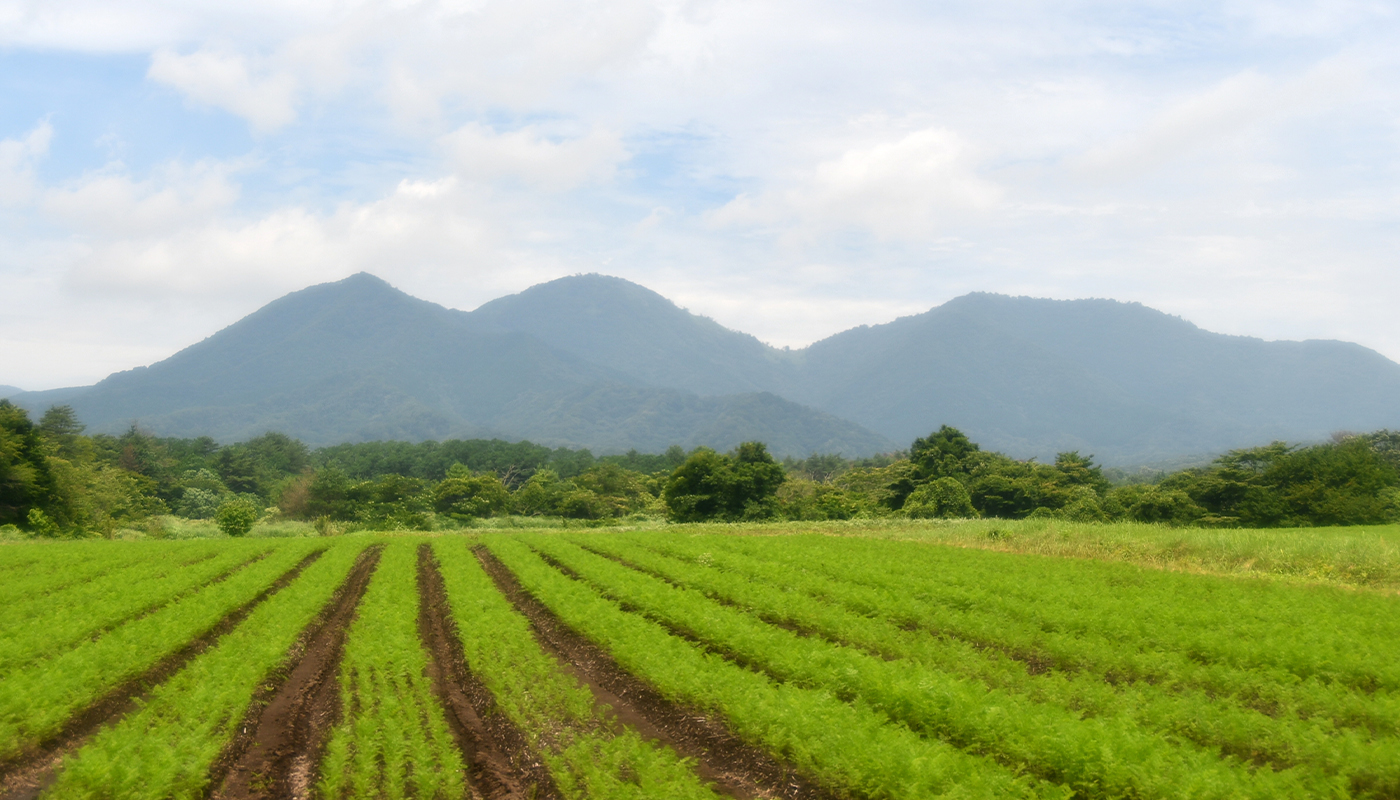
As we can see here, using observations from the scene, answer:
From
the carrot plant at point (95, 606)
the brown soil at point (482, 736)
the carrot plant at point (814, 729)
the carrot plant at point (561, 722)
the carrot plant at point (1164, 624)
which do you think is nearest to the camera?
the carrot plant at point (814, 729)

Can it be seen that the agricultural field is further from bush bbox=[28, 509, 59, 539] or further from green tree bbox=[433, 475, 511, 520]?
green tree bbox=[433, 475, 511, 520]

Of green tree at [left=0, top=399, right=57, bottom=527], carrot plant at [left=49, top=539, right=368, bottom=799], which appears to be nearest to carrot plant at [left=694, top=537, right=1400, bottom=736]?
carrot plant at [left=49, top=539, right=368, bottom=799]

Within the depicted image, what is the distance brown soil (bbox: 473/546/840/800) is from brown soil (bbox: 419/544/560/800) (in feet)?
5.16

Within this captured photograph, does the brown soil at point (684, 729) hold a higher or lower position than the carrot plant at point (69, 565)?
lower

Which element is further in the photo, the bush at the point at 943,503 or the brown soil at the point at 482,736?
the bush at the point at 943,503

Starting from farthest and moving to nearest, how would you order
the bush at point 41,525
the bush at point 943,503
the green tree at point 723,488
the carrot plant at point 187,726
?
the green tree at point 723,488 → the bush at point 943,503 → the bush at point 41,525 → the carrot plant at point 187,726

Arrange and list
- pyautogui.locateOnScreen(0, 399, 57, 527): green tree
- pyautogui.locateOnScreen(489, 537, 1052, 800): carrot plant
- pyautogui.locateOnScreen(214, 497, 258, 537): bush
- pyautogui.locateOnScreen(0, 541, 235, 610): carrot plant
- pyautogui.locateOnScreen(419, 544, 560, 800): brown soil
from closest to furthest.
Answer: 1. pyautogui.locateOnScreen(489, 537, 1052, 800): carrot plant
2. pyautogui.locateOnScreen(419, 544, 560, 800): brown soil
3. pyautogui.locateOnScreen(0, 541, 235, 610): carrot plant
4. pyautogui.locateOnScreen(0, 399, 57, 527): green tree
5. pyautogui.locateOnScreen(214, 497, 258, 537): bush

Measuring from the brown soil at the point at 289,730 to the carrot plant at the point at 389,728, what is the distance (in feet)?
0.85

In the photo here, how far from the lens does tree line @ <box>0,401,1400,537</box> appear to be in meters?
46.0

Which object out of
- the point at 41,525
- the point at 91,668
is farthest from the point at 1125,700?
the point at 41,525

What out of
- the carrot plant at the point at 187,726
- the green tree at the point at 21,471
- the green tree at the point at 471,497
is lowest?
the green tree at the point at 471,497

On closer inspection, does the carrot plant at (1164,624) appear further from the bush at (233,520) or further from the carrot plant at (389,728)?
the bush at (233,520)

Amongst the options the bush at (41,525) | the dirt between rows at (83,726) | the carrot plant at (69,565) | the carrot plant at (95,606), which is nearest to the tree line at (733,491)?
the bush at (41,525)

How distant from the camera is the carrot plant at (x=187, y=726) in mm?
7988
